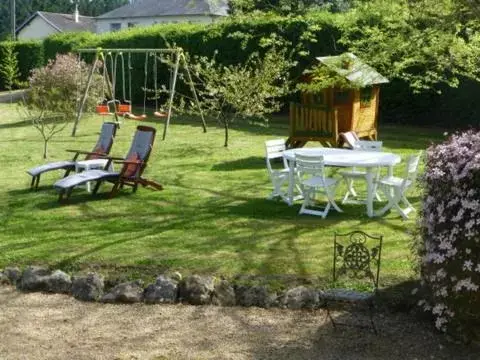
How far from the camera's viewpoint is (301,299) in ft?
19.6

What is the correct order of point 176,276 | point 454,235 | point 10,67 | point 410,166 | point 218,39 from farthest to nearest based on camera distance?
point 218,39
point 10,67
point 410,166
point 176,276
point 454,235

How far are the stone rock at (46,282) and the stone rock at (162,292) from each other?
0.80 metres

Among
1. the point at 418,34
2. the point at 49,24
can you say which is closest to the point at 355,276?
the point at 418,34

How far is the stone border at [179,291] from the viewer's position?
6012 mm

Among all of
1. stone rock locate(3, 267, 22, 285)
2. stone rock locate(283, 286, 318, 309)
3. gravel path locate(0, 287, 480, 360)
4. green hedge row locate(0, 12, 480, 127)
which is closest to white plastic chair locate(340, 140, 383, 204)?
stone rock locate(283, 286, 318, 309)

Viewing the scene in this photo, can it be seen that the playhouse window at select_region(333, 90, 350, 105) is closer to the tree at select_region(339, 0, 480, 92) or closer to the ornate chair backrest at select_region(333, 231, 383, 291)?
the tree at select_region(339, 0, 480, 92)

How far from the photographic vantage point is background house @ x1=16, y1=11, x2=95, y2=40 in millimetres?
68000

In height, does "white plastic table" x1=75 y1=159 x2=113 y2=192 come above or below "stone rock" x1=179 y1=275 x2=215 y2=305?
above

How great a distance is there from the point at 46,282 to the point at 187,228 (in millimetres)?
2433

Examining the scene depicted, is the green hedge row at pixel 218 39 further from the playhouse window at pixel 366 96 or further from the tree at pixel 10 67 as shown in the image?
the playhouse window at pixel 366 96

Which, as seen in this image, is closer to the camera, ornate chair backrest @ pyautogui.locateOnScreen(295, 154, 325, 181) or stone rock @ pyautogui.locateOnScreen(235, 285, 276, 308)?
stone rock @ pyautogui.locateOnScreen(235, 285, 276, 308)

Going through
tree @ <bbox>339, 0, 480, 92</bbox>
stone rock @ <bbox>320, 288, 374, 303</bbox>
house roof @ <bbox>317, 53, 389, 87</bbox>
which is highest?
tree @ <bbox>339, 0, 480, 92</bbox>

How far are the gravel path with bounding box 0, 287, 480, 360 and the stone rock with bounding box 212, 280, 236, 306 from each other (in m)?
→ 0.10

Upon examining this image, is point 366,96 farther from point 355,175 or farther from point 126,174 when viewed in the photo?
point 126,174
